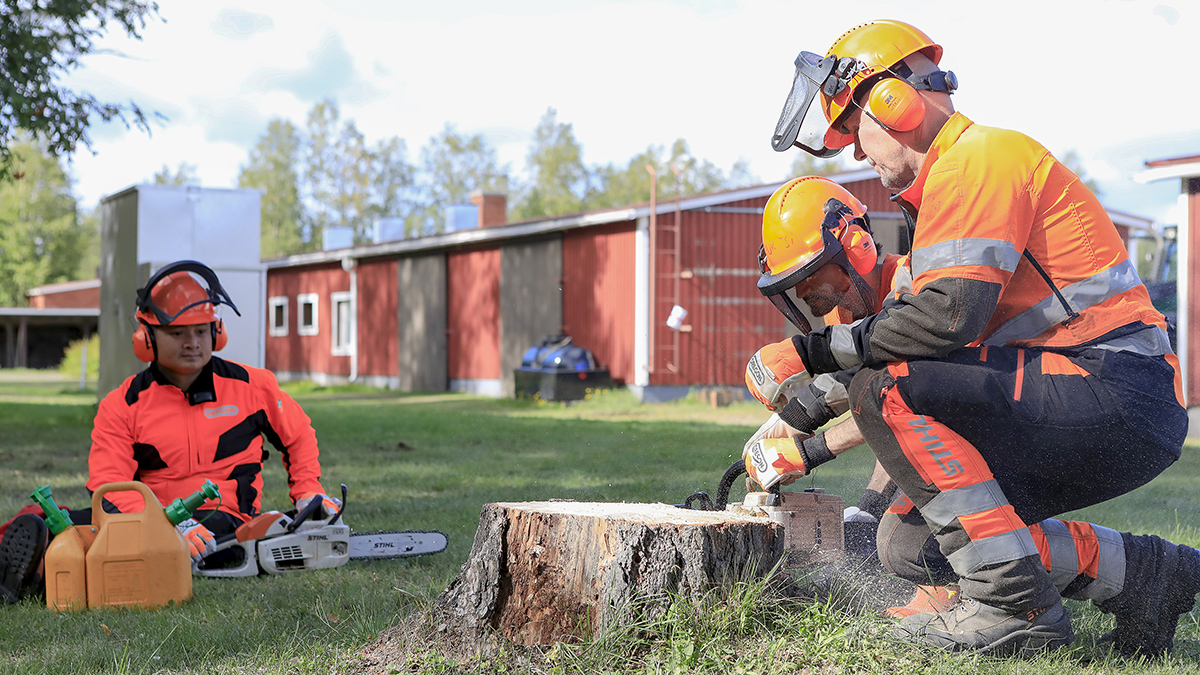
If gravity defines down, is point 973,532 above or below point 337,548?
above

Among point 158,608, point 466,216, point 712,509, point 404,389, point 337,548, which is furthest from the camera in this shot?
point 466,216

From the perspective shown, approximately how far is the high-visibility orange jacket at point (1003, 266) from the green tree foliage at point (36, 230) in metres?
58.6

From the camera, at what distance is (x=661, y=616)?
8.77ft

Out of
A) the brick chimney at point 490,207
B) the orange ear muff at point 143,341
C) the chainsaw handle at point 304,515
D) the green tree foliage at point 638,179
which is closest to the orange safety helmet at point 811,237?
the chainsaw handle at point 304,515

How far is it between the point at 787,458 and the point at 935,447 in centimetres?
49

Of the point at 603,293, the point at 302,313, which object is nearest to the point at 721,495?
the point at 603,293

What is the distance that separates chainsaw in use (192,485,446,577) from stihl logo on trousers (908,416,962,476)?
2.49m

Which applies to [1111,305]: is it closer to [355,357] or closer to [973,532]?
[973,532]

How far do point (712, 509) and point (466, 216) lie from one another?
23.7 meters

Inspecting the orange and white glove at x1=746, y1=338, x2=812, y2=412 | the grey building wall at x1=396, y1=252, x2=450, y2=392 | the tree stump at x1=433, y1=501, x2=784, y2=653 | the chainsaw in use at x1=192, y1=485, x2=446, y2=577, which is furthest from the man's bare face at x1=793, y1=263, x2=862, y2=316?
the grey building wall at x1=396, y1=252, x2=450, y2=392

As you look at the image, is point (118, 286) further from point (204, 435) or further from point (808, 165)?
point (808, 165)

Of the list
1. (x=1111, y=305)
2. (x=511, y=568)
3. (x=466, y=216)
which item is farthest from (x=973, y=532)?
(x=466, y=216)

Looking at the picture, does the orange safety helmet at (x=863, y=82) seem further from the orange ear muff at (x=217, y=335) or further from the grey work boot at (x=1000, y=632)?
the orange ear muff at (x=217, y=335)

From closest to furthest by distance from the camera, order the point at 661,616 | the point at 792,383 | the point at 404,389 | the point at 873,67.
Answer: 1. the point at 661,616
2. the point at 873,67
3. the point at 792,383
4. the point at 404,389
